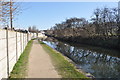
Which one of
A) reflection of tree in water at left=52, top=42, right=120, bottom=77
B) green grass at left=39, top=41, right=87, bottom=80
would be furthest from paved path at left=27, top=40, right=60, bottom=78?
reflection of tree in water at left=52, top=42, right=120, bottom=77

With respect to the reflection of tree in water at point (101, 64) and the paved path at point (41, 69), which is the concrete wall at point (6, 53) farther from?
the reflection of tree in water at point (101, 64)

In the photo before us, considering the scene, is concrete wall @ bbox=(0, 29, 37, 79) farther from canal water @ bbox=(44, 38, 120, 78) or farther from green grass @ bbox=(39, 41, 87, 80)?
canal water @ bbox=(44, 38, 120, 78)

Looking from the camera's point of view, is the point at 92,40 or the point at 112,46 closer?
the point at 112,46

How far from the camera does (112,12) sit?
3219cm

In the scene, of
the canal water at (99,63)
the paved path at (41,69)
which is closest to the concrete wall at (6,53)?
the paved path at (41,69)

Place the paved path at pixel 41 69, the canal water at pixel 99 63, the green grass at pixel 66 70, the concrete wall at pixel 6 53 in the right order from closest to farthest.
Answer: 1. the concrete wall at pixel 6 53
2. the paved path at pixel 41 69
3. the green grass at pixel 66 70
4. the canal water at pixel 99 63

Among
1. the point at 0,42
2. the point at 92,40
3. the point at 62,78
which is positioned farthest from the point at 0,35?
the point at 92,40

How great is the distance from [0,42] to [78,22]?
6396 centimetres

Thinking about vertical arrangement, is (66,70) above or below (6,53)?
below

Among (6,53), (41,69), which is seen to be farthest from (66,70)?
(6,53)

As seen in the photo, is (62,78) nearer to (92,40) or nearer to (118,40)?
(118,40)

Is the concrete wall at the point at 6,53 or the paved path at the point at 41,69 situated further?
the paved path at the point at 41,69

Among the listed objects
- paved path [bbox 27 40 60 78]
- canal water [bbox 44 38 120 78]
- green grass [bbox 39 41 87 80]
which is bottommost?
canal water [bbox 44 38 120 78]

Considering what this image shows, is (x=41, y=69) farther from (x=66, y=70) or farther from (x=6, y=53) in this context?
(x=6, y=53)
